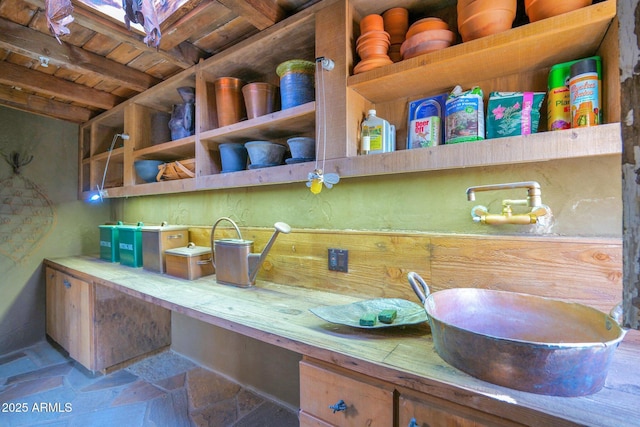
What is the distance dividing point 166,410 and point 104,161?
225 centimetres

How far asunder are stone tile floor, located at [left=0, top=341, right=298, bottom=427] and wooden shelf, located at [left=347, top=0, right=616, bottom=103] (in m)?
1.82

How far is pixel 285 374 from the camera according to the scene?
1.72 meters

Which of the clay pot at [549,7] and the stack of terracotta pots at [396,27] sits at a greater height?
the stack of terracotta pots at [396,27]

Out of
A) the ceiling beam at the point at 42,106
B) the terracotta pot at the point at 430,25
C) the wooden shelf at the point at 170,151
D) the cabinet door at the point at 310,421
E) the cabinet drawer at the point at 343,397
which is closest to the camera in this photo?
the cabinet drawer at the point at 343,397

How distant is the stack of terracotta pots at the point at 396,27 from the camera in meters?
1.17

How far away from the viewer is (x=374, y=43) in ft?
3.69

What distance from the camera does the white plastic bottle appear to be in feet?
3.86

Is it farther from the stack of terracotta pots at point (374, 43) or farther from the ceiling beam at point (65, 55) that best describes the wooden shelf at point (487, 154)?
the ceiling beam at point (65, 55)

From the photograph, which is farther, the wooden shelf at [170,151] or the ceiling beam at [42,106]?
the ceiling beam at [42,106]

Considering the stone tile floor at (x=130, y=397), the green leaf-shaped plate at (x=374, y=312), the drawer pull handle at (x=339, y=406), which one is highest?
the green leaf-shaped plate at (x=374, y=312)

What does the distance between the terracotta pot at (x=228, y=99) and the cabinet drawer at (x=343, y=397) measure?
1.37m

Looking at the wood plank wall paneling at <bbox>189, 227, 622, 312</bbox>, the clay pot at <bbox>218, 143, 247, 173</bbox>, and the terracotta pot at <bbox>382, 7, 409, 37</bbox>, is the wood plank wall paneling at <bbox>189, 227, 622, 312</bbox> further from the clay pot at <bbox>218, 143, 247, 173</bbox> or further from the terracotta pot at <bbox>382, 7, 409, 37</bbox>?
the terracotta pot at <bbox>382, 7, 409, 37</bbox>

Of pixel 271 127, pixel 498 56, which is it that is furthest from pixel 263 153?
pixel 498 56

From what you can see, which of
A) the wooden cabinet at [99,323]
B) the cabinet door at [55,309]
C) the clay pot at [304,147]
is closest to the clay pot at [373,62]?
the clay pot at [304,147]
